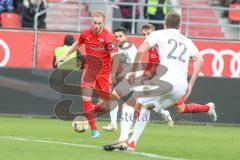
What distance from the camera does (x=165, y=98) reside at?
42.3 feet

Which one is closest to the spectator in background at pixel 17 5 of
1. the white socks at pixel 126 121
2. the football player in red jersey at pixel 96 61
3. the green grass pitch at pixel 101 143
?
the green grass pitch at pixel 101 143

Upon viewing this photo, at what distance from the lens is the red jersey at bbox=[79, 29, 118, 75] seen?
15.9 metres

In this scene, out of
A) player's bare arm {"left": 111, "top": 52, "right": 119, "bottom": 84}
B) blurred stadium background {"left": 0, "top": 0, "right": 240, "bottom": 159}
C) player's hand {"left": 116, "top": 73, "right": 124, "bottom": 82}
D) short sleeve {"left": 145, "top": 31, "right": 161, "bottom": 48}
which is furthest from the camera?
player's hand {"left": 116, "top": 73, "right": 124, "bottom": 82}

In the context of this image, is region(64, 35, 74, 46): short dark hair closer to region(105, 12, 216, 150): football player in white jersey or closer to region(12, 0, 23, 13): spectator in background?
region(12, 0, 23, 13): spectator in background

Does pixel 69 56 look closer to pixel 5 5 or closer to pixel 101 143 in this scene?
pixel 5 5

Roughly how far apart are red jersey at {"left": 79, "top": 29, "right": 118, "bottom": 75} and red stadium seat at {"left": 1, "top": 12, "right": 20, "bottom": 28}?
971cm

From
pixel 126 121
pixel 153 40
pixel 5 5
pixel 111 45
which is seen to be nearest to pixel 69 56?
pixel 5 5

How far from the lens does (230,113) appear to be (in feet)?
71.6

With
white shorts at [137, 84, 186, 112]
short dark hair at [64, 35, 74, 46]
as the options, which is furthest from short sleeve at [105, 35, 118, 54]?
short dark hair at [64, 35, 74, 46]

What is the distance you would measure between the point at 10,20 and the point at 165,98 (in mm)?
13667

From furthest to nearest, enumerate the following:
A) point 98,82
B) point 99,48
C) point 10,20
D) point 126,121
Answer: point 10,20
point 98,82
point 99,48
point 126,121

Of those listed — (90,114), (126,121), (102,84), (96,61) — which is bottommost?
(90,114)

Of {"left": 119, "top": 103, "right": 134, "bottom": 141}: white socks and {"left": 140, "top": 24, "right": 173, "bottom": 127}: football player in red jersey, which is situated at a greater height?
{"left": 140, "top": 24, "right": 173, "bottom": 127}: football player in red jersey

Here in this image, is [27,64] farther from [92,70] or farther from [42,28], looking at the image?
[92,70]
